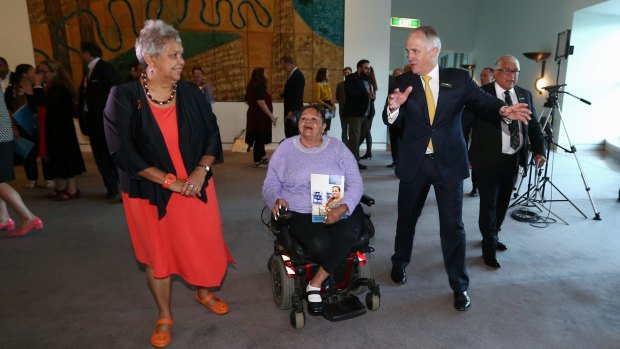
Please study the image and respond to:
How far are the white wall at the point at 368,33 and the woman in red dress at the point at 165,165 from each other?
22.0ft

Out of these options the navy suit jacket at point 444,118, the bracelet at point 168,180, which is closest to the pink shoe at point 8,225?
the bracelet at point 168,180

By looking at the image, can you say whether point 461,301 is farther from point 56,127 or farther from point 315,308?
point 56,127

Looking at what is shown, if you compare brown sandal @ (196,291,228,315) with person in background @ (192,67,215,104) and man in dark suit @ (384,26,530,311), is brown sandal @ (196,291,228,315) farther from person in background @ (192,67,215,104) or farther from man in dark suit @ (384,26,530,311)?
person in background @ (192,67,215,104)

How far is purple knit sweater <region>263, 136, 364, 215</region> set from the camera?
8.19 ft

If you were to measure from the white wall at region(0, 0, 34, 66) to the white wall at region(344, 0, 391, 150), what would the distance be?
19.7ft

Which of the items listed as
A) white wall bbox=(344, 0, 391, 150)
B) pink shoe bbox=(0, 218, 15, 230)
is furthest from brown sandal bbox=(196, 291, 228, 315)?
white wall bbox=(344, 0, 391, 150)

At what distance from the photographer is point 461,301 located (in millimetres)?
2496

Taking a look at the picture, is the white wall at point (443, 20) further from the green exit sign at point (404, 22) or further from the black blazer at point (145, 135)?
the black blazer at point (145, 135)

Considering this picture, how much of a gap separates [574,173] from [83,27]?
8.98 metres

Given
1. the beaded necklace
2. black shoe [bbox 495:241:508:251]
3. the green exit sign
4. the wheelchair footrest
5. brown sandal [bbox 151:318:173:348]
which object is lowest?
black shoe [bbox 495:241:508:251]

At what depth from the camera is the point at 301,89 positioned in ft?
19.3

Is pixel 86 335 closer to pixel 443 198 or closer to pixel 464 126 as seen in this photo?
pixel 443 198

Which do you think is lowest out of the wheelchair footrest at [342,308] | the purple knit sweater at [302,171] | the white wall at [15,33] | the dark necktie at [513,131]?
the wheelchair footrest at [342,308]

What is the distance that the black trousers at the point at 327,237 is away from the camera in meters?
2.26
